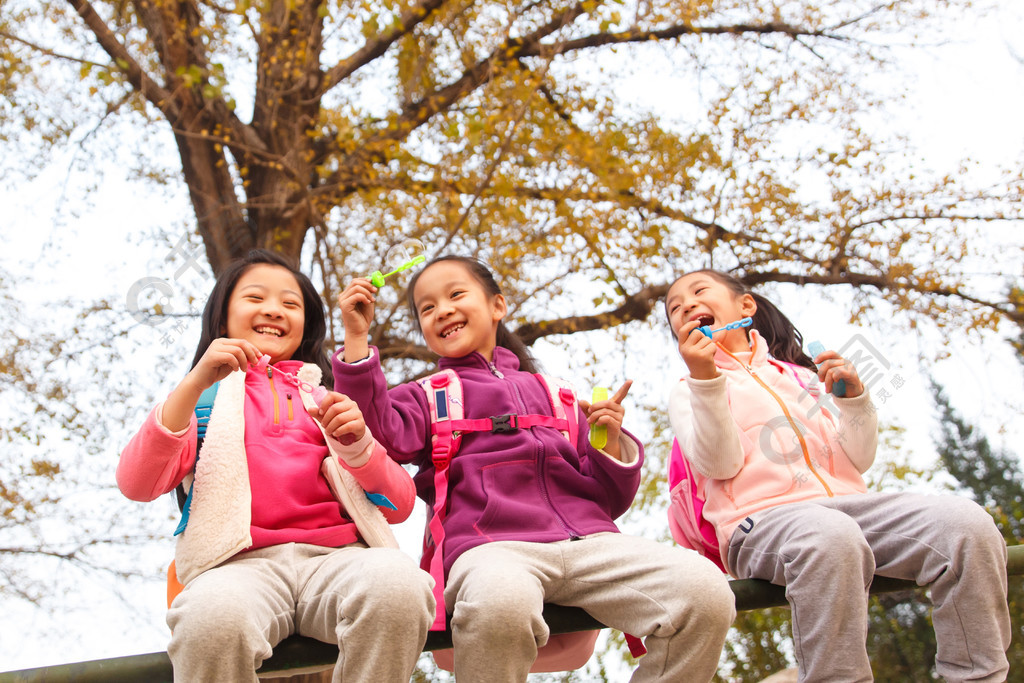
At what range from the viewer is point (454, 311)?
2377mm

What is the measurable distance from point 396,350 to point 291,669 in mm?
2984

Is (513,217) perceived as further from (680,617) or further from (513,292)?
(680,617)

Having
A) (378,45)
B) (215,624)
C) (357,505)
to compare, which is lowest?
(215,624)

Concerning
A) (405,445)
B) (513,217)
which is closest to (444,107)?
(513,217)

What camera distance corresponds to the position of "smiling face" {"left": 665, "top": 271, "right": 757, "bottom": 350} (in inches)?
102

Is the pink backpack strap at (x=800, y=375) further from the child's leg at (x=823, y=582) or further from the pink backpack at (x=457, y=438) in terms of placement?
the pink backpack at (x=457, y=438)

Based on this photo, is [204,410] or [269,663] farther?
[204,410]

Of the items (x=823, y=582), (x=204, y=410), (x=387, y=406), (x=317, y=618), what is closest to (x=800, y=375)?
(x=823, y=582)

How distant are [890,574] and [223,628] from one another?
1502 mm

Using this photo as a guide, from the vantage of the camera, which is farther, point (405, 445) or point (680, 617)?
point (405, 445)

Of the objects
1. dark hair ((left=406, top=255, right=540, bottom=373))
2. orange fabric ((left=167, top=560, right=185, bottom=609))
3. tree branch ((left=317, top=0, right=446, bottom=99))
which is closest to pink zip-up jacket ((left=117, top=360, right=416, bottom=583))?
orange fabric ((left=167, top=560, right=185, bottom=609))

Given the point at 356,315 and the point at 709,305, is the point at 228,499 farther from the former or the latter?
the point at 709,305

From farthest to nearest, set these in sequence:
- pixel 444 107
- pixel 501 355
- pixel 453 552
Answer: pixel 444 107
pixel 501 355
pixel 453 552

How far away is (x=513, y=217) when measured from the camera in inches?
179
